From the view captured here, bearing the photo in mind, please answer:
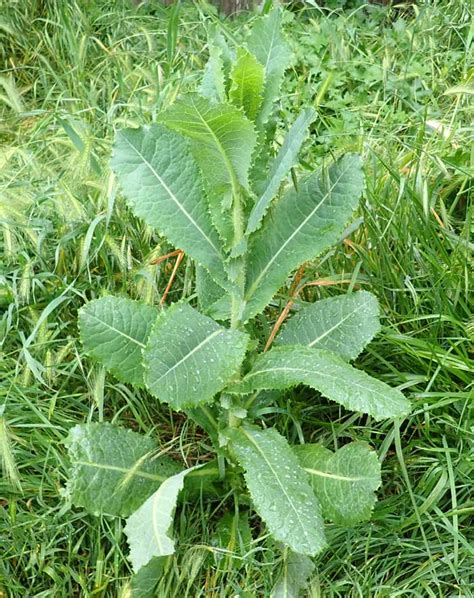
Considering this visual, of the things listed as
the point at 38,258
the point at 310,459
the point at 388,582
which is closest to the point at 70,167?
the point at 38,258

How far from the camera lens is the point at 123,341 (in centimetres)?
204

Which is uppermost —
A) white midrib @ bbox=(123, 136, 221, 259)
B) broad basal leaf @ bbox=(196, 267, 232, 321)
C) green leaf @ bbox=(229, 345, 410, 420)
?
white midrib @ bbox=(123, 136, 221, 259)

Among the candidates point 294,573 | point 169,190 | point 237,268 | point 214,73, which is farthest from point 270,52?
point 294,573

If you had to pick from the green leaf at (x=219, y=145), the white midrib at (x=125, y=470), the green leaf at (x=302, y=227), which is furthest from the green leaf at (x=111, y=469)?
the green leaf at (x=219, y=145)

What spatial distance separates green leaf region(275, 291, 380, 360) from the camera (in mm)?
2082

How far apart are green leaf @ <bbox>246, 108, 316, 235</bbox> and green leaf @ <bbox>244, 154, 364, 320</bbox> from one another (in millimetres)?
138

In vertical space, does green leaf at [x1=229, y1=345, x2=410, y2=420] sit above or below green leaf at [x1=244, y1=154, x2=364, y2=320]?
below

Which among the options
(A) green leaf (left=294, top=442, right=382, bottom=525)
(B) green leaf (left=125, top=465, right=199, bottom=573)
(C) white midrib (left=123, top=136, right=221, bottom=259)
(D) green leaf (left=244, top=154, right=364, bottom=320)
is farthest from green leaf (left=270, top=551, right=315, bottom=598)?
(C) white midrib (left=123, top=136, right=221, bottom=259)

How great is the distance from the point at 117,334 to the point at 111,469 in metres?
0.33

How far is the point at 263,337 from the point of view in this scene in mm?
2400

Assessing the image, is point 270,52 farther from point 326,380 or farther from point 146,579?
point 146,579

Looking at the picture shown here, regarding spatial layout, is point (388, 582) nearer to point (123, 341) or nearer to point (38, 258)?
point (123, 341)

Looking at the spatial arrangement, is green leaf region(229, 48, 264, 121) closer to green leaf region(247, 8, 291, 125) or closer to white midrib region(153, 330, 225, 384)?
green leaf region(247, 8, 291, 125)

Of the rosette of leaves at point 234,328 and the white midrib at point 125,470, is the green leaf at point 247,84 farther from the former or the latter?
the white midrib at point 125,470
